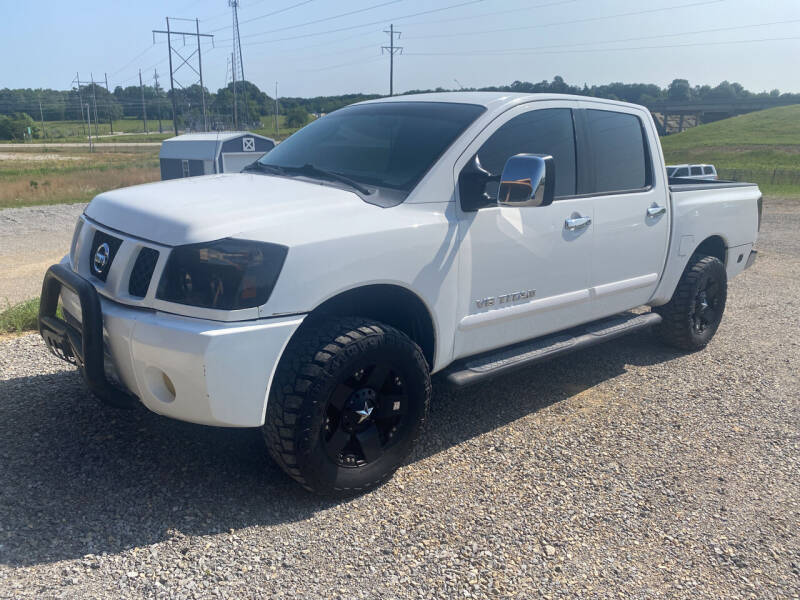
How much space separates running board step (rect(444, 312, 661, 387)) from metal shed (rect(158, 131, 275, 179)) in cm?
1750

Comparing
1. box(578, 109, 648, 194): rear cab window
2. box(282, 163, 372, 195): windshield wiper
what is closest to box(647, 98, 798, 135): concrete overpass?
box(578, 109, 648, 194): rear cab window

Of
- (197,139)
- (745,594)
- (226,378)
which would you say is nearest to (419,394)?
(226,378)

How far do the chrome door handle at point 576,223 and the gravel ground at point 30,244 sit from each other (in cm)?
563

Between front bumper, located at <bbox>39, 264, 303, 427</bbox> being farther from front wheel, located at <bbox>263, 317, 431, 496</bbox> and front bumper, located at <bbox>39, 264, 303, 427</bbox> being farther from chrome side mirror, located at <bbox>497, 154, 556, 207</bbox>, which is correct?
chrome side mirror, located at <bbox>497, 154, 556, 207</bbox>

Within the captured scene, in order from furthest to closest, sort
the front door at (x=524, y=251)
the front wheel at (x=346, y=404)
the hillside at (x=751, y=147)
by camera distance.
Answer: the hillside at (x=751, y=147), the front door at (x=524, y=251), the front wheel at (x=346, y=404)

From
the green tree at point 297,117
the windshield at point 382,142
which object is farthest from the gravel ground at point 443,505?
the green tree at point 297,117

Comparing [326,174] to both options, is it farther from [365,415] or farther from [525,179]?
[365,415]

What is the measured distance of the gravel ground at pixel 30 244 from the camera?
9.15 metres

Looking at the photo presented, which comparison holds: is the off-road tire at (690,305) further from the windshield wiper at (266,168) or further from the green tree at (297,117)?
the green tree at (297,117)

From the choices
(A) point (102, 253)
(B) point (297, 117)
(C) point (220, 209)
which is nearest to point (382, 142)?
(C) point (220, 209)

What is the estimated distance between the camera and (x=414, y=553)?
9.46 feet

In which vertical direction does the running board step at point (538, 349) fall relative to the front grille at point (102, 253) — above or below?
below

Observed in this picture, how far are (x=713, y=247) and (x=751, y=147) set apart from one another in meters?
64.2

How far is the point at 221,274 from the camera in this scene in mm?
2770
